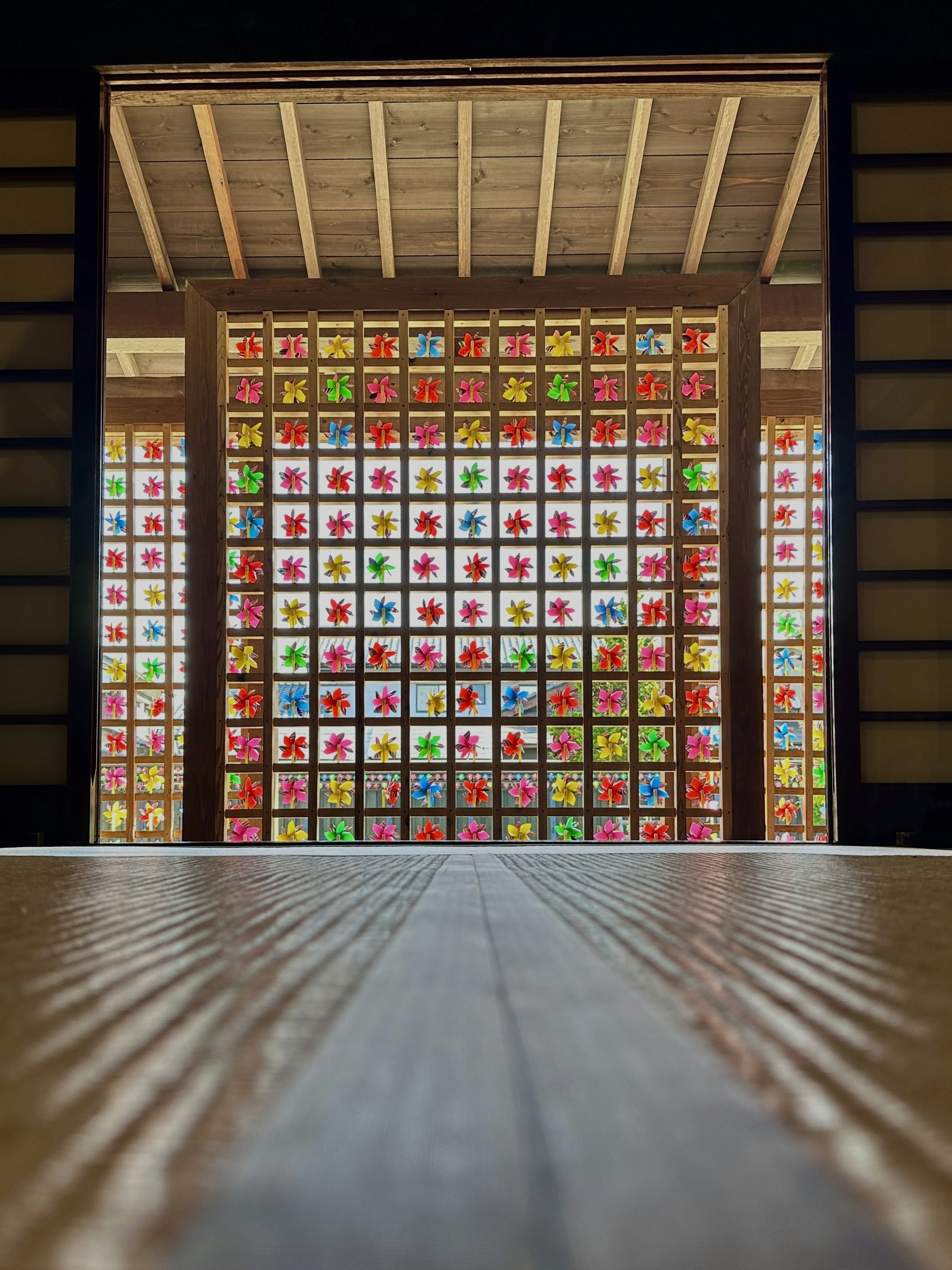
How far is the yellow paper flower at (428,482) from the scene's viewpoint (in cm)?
439

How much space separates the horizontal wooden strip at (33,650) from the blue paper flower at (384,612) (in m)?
1.65

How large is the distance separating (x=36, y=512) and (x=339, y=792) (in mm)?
1853

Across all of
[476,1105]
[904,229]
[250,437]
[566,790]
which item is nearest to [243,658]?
[250,437]

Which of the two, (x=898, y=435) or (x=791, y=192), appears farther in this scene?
(x=791, y=192)

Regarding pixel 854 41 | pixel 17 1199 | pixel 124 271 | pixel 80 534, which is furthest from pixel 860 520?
pixel 124 271

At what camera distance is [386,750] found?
14.1 feet

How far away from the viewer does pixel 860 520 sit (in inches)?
115

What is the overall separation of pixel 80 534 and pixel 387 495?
1705mm

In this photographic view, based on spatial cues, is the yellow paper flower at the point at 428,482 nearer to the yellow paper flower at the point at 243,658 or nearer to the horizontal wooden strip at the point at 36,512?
the yellow paper flower at the point at 243,658

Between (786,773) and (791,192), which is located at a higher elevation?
(791,192)

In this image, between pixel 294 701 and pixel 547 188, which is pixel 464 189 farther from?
pixel 294 701

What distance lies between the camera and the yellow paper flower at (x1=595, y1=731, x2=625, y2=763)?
4.27 m

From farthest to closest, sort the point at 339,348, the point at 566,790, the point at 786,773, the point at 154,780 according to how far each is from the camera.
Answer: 1. the point at 154,780
2. the point at 786,773
3. the point at 339,348
4. the point at 566,790

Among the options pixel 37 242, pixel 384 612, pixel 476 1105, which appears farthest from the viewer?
pixel 384 612
